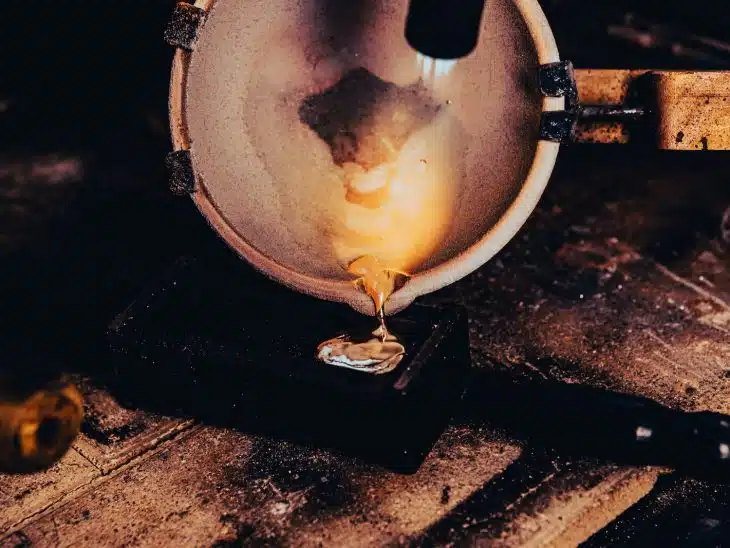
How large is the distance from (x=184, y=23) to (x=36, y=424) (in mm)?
1464

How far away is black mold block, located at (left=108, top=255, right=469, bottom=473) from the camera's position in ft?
7.96

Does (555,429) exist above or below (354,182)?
below

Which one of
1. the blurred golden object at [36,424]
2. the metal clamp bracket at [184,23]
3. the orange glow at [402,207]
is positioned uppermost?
the metal clamp bracket at [184,23]

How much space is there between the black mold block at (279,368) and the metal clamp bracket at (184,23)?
0.92 metres

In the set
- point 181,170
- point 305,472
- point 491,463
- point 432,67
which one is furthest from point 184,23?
point 491,463

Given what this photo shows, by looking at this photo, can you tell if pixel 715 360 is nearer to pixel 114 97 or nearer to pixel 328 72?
pixel 328 72

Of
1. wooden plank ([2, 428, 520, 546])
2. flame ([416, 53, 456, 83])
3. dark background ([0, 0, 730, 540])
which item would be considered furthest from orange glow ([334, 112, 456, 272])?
dark background ([0, 0, 730, 540])

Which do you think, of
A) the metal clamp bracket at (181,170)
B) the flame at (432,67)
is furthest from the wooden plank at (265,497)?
the flame at (432,67)

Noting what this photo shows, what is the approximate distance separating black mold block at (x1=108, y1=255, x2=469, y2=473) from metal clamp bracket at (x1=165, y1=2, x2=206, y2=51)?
0.92 metres

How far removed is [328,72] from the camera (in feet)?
9.47

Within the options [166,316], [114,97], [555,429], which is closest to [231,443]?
[166,316]

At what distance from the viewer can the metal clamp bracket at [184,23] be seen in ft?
8.14

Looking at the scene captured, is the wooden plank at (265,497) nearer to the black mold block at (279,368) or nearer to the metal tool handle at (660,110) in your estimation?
the black mold block at (279,368)

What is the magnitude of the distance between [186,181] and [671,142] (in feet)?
6.34
